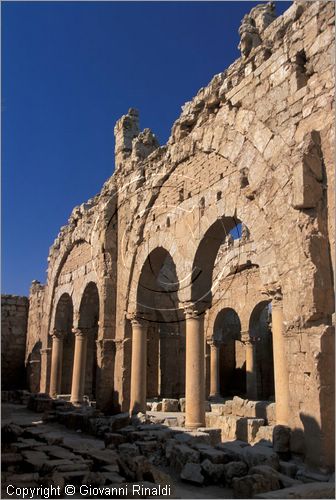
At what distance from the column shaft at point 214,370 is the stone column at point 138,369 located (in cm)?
730

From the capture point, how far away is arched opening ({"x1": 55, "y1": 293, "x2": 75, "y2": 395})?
717 inches

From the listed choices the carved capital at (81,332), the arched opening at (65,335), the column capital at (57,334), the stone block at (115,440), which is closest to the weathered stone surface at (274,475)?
the stone block at (115,440)

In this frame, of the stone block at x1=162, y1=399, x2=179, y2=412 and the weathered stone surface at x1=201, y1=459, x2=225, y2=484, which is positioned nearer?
the weathered stone surface at x1=201, y1=459, x2=225, y2=484

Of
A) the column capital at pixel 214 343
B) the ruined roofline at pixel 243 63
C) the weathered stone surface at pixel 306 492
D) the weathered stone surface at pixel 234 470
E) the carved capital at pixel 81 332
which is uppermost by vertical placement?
the ruined roofline at pixel 243 63

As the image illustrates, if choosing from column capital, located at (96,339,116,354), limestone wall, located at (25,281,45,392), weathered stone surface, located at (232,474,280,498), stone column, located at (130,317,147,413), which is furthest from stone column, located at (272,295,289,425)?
limestone wall, located at (25,281,45,392)

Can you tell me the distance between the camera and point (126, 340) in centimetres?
1221

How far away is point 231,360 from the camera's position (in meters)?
23.0

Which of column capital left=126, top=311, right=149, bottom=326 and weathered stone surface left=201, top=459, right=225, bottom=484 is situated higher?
column capital left=126, top=311, right=149, bottom=326

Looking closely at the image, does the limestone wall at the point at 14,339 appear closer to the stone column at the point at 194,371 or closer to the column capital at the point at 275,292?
the stone column at the point at 194,371

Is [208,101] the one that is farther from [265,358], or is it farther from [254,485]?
[265,358]

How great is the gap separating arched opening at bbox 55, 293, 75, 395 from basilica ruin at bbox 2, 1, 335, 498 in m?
0.12

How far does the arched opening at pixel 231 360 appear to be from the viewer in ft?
71.2

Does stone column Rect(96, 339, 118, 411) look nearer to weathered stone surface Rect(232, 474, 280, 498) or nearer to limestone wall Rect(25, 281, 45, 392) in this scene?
weathered stone surface Rect(232, 474, 280, 498)

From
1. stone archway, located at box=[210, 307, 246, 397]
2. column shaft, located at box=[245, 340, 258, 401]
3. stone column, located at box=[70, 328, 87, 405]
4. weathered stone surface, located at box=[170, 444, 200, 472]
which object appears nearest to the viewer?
weathered stone surface, located at box=[170, 444, 200, 472]
